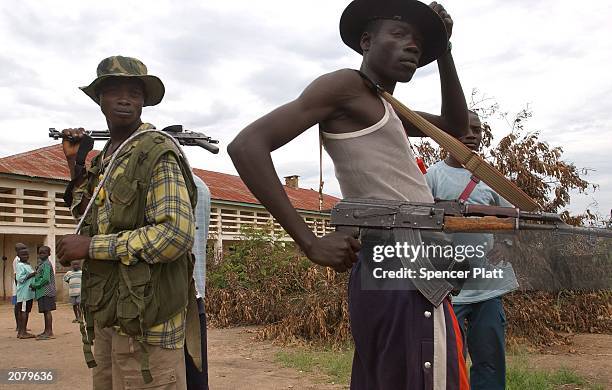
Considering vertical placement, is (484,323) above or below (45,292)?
above

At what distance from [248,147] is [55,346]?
777 cm

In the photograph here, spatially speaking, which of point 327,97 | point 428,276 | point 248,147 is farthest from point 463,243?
point 248,147

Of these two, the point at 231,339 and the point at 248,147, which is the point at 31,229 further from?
the point at 248,147

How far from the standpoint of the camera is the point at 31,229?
14.9 m

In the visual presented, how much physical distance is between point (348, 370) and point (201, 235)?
2907 millimetres

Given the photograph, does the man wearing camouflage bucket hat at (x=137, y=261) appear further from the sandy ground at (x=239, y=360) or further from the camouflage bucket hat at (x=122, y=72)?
the sandy ground at (x=239, y=360)

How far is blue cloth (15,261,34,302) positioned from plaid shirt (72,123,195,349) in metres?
7.81

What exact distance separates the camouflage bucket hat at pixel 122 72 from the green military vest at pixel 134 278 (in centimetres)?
32

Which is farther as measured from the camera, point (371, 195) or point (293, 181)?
point (293, 181)

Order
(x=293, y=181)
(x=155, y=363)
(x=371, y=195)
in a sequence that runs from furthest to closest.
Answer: (x=293, y=181), (x=155, y=363), (x=371, y=195)

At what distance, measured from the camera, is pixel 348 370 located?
18.8 ft

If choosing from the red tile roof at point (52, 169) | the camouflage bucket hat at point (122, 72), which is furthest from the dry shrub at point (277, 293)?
the camouflage bucket hat at point (122, 72)

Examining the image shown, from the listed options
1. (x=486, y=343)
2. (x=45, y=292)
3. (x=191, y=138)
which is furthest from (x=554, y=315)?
(x=45, y=292)

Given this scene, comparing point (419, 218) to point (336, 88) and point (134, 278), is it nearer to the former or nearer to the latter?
point (336, 88)
